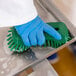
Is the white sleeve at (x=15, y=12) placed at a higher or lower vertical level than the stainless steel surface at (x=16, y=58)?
higher

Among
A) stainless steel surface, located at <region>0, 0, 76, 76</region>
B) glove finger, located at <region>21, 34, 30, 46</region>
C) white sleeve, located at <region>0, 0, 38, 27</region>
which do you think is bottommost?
stainless steel surface, located at <region>0, 0, 76, 76</region>

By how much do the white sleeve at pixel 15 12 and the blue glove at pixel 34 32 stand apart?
0.02 metres

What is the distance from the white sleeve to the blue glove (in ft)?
0.08

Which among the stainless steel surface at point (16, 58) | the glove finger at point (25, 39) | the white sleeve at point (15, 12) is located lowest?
the stainless steel surface at point (16, 58)

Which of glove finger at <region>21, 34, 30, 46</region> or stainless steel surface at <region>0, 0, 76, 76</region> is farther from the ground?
glove finger at <region>21, 34, 30, 46</region>

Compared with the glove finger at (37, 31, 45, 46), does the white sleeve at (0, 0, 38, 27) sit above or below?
above

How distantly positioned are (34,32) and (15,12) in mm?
85

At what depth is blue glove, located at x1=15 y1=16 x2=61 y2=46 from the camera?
1.65 feet

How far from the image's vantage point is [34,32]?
20.1 inches

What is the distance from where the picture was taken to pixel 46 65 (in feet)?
1.75

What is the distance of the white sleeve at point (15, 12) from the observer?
47 centimetres

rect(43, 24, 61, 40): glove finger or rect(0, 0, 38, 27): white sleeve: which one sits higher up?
rect(0, 0, 38, 27): white sleeve

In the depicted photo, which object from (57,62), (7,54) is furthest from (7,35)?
(57,62)

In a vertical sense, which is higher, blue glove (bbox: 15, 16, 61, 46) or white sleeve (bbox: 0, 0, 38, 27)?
white sleeve (bbox: 0, 0, 38, 27)
